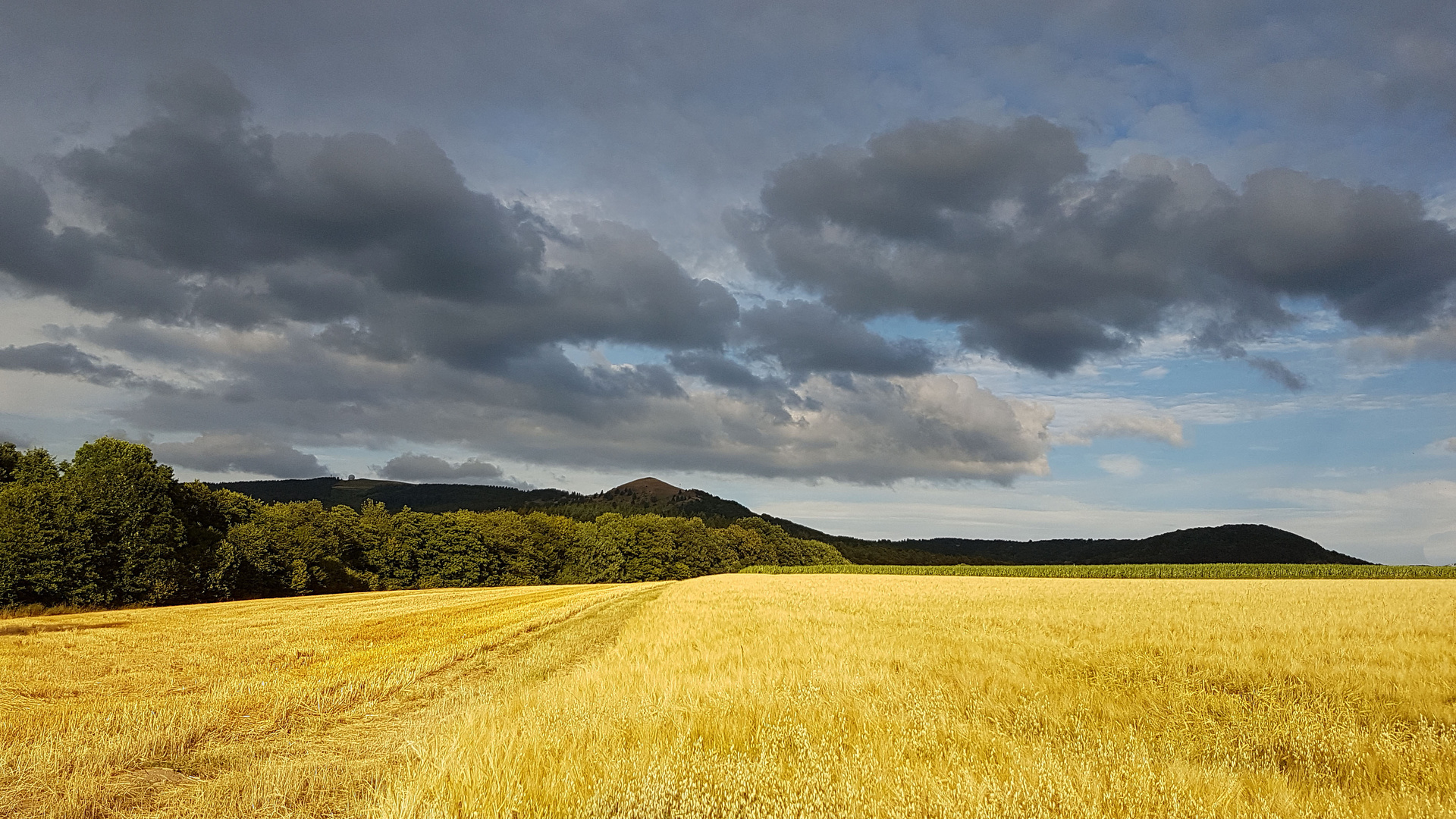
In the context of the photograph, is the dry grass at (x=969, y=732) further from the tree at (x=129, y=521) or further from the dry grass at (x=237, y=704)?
the tree at (x=129, y=521)

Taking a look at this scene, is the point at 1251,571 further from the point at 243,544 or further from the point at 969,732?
the point at 243,544

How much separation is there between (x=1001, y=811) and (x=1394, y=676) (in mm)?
9467

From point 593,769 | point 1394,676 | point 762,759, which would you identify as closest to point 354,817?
point 593,769

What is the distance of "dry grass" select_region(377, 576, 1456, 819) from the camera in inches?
197

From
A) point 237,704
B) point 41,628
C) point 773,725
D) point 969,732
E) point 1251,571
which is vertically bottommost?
point 41,628

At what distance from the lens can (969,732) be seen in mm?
6660

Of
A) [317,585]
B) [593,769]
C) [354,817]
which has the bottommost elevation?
[317,585]

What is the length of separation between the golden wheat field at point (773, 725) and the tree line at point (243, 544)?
33.2 m

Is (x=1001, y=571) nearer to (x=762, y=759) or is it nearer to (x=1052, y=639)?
(x=1052, y=639)

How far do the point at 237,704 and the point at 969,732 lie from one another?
Answer: 11.0 m

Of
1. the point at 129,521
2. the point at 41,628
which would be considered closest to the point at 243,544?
the point at 129,521

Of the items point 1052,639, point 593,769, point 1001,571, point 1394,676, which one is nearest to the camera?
point 593,769

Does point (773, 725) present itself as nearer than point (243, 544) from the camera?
Yes

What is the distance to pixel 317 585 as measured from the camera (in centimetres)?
6494
